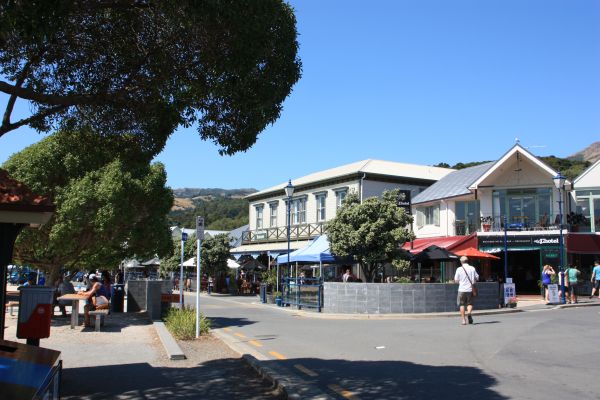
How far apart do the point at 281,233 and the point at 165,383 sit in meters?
33.4

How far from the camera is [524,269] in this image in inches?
1300

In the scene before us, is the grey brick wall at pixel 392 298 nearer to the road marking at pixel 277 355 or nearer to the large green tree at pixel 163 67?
the road marking at pixel 277 355

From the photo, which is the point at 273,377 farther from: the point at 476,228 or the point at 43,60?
Result: the point at 476,228

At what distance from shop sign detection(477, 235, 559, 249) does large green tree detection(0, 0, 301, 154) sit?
82.3ft

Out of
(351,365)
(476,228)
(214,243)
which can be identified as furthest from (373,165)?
(351,365)

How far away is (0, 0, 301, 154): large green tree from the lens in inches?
272

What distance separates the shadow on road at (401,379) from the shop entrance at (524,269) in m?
24.9

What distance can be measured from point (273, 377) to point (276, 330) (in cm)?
733

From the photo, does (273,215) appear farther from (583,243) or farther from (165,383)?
(165,383)

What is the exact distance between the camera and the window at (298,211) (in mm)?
39934

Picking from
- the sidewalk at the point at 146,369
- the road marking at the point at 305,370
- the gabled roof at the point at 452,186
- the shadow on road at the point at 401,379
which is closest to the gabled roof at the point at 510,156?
the gabled roof at the point at 452,186

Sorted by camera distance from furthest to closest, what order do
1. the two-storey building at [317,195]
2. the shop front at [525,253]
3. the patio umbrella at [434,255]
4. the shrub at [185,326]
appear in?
the two-storey building at [317,195] < the shop front at [525,253] < the patio umbrella at [434,255] < the shrub at [185,326]

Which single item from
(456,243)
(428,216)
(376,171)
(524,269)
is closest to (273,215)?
(376,171)

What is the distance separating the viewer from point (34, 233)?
17.0 metres
